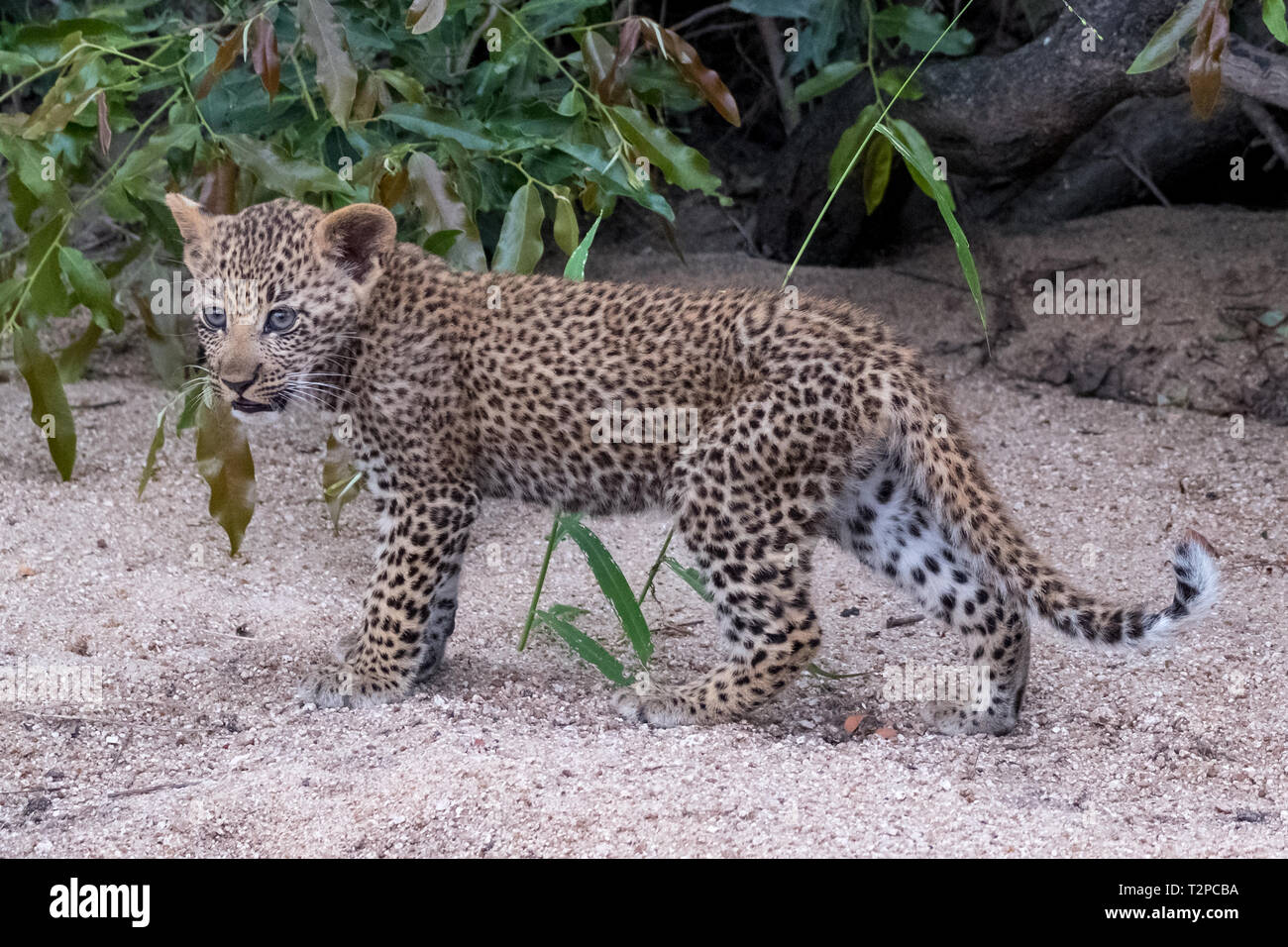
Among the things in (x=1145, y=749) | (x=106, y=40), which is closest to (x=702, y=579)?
(x=1145, y=749)

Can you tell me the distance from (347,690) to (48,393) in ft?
6.42

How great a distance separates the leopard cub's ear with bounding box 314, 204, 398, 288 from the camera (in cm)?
440

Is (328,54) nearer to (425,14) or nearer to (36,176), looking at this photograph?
(425,14)

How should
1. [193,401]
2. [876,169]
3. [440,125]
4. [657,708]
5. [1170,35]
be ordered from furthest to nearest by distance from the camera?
[876,169] < [193,401] < [440,125] < [657,708] < [1170,35]

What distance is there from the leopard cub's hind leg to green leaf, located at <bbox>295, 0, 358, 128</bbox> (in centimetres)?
209

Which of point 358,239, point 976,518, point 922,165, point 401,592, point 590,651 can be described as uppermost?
point 922,165

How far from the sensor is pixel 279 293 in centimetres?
439

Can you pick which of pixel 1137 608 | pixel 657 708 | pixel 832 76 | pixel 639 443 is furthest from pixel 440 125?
pixel 1137 608

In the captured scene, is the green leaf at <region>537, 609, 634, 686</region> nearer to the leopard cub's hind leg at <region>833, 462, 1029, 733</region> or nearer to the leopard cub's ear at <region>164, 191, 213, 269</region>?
the leopard cub's hind leg at <region>833, 462, 1029, 733</region>

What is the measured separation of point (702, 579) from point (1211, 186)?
18.4 feet

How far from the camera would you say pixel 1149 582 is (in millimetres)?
5445

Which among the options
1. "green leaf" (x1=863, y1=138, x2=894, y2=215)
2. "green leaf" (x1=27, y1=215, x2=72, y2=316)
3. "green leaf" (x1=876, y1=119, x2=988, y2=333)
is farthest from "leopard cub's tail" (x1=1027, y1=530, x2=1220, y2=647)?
"green leaf" (x1=27, y1=215, x2=72, y2=316)

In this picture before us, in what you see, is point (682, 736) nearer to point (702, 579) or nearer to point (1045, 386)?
point (702, 579)


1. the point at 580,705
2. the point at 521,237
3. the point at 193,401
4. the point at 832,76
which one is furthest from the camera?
the point at 832,76
